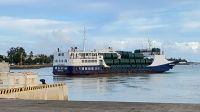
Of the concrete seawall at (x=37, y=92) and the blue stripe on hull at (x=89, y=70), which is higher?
the blue stripe on hull at (x=89, y=70)

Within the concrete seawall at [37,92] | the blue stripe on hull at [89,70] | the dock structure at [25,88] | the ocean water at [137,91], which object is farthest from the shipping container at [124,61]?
the dock structure at [25,88]

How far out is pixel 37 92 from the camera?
1286 inches

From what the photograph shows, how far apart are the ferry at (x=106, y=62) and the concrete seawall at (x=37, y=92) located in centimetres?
7502

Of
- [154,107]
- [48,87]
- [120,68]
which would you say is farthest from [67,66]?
[154,107]

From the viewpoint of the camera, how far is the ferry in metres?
115

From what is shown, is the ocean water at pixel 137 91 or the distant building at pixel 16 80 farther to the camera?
the ocean water at pixel 137 91

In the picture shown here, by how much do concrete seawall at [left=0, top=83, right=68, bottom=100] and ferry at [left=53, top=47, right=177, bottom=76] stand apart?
246 feet

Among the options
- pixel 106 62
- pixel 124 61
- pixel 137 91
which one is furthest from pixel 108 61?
pixel 137 91

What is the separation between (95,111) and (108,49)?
118525 millimetres

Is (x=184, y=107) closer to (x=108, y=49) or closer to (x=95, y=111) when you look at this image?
(x=95, y=111)

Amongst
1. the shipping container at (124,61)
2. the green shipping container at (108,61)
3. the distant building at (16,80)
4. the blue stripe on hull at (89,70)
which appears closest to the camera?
the distant building at (16,80)

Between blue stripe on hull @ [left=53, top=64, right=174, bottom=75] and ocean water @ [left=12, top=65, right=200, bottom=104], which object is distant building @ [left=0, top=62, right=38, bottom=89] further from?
blue stripe on hull @ [left=53, top=64, right=174, bottom=75]

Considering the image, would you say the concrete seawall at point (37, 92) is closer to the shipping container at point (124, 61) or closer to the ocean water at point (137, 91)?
the ocean water at point (137, 91)

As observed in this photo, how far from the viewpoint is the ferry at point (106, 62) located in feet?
377
